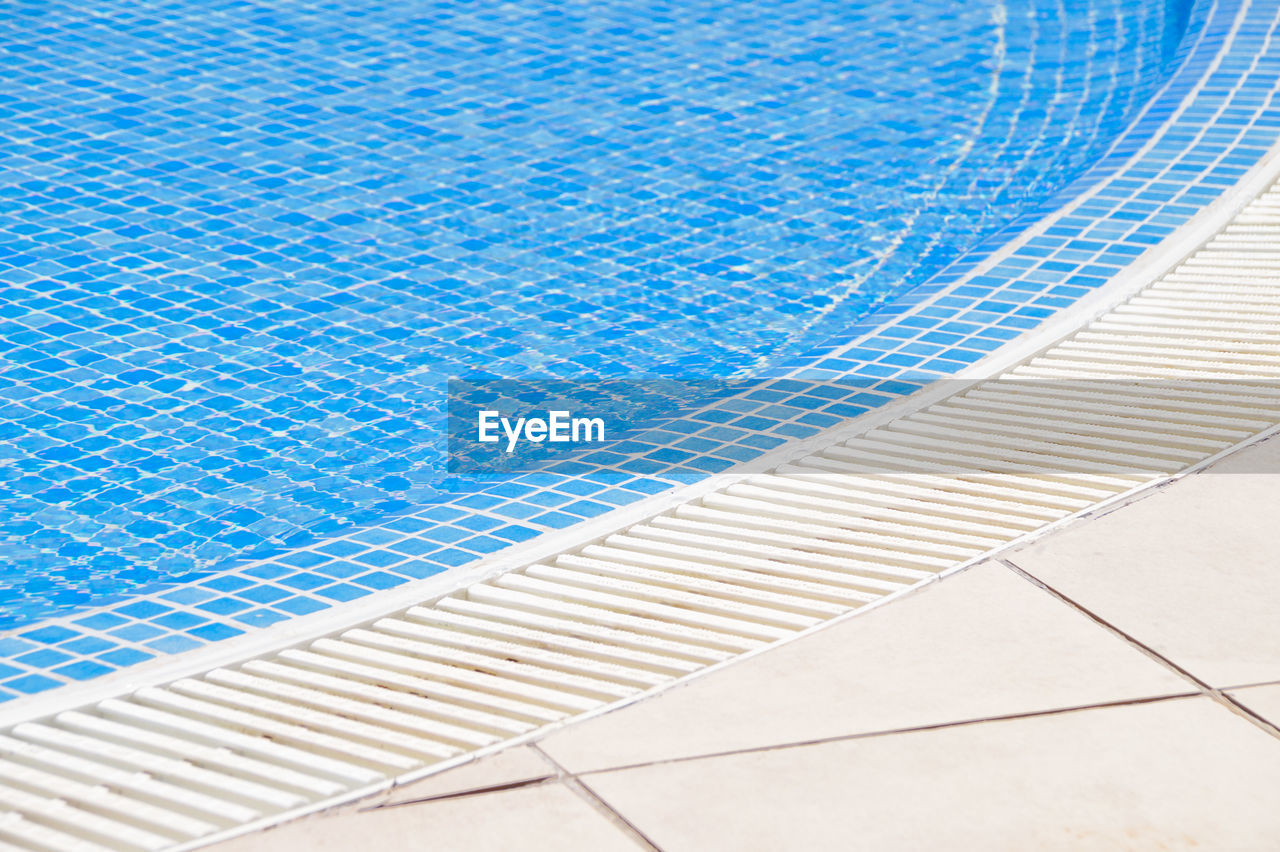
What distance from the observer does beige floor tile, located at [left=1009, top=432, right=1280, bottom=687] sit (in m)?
2.59

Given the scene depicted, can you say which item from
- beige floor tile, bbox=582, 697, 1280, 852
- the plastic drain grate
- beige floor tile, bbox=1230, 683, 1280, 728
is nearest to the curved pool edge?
the plastic drain grate

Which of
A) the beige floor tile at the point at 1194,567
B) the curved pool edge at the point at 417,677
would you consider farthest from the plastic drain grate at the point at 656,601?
the beige floor tile at the point at 1194,567

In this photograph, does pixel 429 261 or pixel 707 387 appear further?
pixel 429 261

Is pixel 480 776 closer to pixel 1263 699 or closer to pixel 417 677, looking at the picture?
pixel 417 677

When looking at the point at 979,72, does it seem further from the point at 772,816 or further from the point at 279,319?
the point at 772,816

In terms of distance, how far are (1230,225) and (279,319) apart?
3.20m

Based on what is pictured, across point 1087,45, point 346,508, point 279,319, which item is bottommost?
point 346,508

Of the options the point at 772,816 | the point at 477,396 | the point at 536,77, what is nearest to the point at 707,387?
the point at 477,396

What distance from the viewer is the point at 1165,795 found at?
2182mm

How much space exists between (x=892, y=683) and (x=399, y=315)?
2.70 meters

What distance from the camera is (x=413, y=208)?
549cm

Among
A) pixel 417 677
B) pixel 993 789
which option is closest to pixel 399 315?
pixel 417 677

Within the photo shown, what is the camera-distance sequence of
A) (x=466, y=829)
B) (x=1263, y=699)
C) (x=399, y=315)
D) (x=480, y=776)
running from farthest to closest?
1. (x=399, y=315)
2. (x=1263, y=699)
3. (x=480, y=776)
4. (x=466, y=829)

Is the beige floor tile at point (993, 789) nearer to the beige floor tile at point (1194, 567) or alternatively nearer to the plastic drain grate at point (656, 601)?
the beige floor tile at point (1194, 567)
